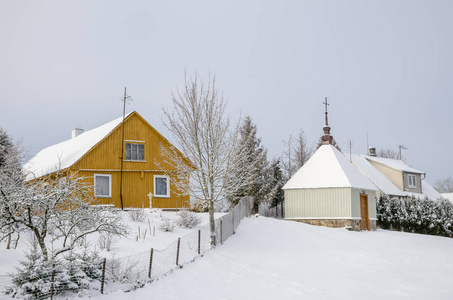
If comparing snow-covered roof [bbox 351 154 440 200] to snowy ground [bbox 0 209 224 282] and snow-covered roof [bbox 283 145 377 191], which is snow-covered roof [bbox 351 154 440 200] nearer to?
snow-covered roof [bbox 283 145 377 191]

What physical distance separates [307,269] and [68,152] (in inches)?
808

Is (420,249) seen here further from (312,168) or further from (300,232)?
(312,168)

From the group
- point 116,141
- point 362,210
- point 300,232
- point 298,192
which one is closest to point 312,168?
point 298,192

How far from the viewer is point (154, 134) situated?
3188 centimetres

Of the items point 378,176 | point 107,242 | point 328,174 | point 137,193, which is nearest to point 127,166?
point 137,193

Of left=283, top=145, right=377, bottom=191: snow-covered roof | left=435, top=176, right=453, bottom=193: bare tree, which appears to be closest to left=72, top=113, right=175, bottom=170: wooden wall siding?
left=283, top=145, right=377, bottom=191: snow-covered roof

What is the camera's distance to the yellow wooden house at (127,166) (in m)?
29.7

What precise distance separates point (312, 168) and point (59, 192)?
73.3 ft

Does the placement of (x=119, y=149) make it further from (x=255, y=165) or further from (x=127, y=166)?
(x=255, y=165)

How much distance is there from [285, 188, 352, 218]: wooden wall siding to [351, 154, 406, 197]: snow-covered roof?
9608mm

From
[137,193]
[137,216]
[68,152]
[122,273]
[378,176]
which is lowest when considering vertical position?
[122,273]

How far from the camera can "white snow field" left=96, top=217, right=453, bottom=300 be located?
51.1ft

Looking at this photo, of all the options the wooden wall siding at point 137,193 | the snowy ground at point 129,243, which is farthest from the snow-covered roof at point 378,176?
the snowy ground at point 129,243

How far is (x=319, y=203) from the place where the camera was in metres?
31.6
